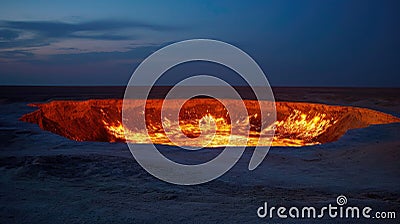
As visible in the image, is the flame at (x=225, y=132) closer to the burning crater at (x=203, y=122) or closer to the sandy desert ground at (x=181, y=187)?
the burning crater at (x=203, y=122)

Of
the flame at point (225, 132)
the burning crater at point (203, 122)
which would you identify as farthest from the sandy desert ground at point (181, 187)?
the flame at point (225, 132)

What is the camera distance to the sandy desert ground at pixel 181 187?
4.71 meters

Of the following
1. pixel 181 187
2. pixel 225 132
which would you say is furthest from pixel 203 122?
pixel 181 187

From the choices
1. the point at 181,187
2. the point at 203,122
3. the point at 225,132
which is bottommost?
the point at 181,187

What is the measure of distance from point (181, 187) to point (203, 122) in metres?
18.5

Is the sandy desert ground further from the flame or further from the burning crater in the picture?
the flame

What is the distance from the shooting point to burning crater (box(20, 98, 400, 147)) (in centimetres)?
1848

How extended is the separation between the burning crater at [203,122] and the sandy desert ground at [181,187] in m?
7.21

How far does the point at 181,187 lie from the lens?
21.6ft

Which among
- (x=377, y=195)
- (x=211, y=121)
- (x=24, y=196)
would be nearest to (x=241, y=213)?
(x=377, y=195)

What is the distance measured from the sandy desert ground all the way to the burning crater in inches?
284

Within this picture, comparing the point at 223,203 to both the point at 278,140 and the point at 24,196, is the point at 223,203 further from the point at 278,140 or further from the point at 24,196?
the point at 278,140

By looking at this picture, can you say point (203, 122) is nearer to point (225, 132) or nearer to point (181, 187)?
point (225, 132)

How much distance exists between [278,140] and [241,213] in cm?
1471
